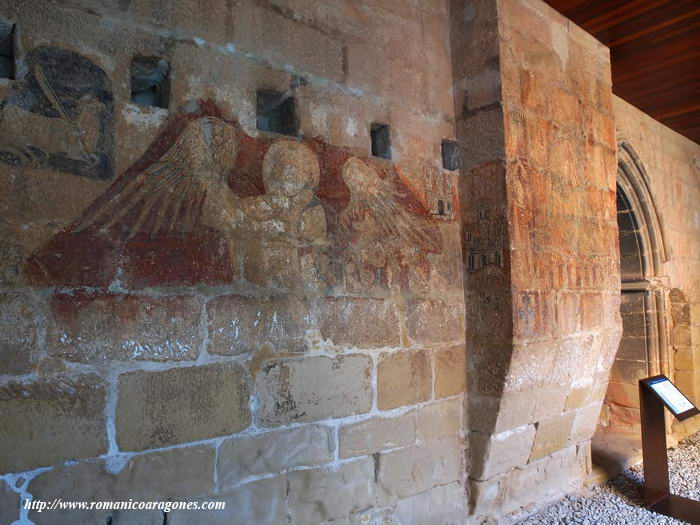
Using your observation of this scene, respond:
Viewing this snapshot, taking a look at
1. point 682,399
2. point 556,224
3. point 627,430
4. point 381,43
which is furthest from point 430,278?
point 627,430

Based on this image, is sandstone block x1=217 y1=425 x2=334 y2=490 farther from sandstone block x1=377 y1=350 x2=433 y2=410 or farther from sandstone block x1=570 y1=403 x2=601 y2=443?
sandstone block x1=570 y1=403 x2=601 y2=443

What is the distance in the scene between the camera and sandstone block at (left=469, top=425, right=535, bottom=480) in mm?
2814

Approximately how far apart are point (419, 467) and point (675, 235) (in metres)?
4.47

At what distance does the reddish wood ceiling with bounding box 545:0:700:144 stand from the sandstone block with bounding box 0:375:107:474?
11.1 ft

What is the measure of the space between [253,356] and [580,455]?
8.49 feet

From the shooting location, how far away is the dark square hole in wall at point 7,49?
1715 mm

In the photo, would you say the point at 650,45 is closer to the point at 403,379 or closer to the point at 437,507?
the point at 403,379

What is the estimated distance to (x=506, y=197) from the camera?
2.75 m

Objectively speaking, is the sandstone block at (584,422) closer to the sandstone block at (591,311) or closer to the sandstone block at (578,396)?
the sandstone block at (578,396)

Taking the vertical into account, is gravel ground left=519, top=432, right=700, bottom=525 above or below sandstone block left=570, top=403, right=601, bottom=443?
below

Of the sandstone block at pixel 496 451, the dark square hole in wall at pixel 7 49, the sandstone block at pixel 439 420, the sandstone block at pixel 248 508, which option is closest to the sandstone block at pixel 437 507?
the sandstone block at pixel 496 451

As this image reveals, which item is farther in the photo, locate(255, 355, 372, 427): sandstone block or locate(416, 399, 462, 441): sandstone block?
locate(416, 399, 462, 441): sandstone block

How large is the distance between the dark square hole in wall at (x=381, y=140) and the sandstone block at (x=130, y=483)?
65.6 inches

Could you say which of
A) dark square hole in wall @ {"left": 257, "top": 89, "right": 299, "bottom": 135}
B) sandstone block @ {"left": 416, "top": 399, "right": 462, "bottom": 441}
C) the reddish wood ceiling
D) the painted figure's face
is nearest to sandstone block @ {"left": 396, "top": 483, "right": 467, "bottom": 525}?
sandstone block @ {"left": 416, "top": 399, "right": 462, "bottom": 441}
